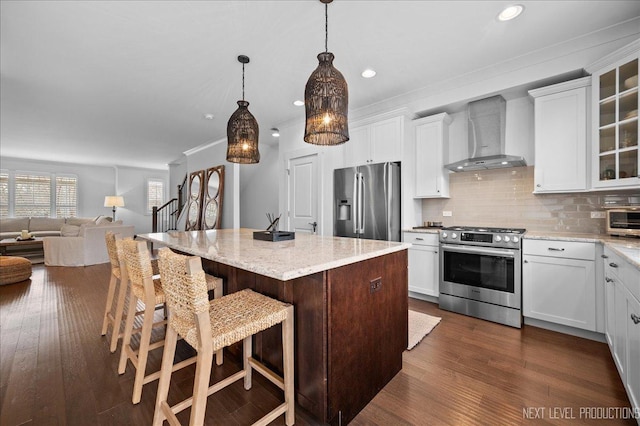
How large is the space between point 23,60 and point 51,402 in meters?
3.27

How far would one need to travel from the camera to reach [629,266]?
4.93ft

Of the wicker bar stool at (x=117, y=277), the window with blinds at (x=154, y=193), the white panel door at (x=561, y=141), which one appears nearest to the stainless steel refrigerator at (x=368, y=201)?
the white panel door at (x=561, y=141)

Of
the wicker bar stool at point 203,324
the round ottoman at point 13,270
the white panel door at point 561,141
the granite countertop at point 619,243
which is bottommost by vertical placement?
the round ottoman at point 13,270

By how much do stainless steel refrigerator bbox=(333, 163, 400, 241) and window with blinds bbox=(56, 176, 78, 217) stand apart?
9.15 meters

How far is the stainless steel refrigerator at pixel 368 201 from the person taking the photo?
11.4 feet

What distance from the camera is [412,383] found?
1.82 metres

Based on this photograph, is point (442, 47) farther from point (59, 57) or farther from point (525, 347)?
point (59, 57)

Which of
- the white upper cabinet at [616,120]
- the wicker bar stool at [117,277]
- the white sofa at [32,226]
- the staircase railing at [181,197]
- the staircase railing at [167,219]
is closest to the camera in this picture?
the wicker bar stool at [117,277]

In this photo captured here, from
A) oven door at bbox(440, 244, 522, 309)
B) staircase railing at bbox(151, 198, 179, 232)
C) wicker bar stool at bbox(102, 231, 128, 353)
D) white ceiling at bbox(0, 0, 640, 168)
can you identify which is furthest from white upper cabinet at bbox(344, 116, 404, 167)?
staircase railing at bbox(151, 198, 179, 232)

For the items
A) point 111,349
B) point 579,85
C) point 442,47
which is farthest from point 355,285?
point 579,85

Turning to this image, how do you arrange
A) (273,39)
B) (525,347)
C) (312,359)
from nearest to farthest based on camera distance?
(312,359)
(525,347)
(273,39)

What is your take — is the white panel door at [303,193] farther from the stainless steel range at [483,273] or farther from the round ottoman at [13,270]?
the round ottoman at [13,270]

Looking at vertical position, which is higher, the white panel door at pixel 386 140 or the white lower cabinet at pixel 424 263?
the white panel door at pixel 386 140

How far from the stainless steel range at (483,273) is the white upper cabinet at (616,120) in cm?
84
